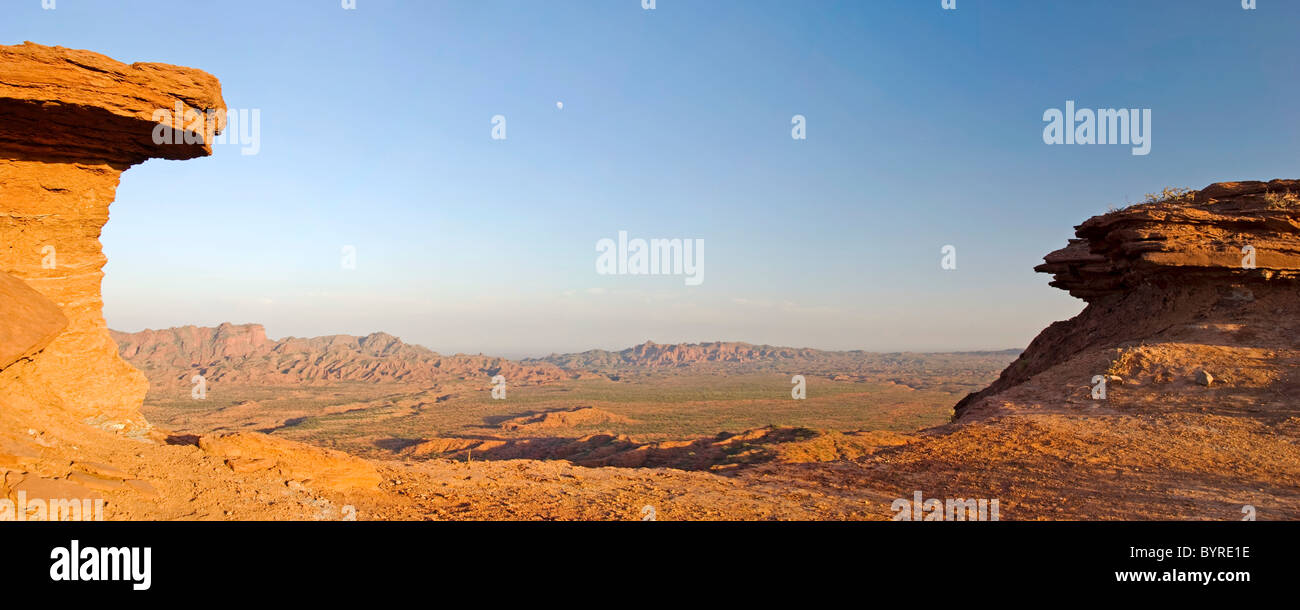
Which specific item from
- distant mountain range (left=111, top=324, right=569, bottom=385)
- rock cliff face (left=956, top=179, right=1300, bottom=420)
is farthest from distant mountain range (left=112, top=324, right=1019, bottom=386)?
rock cliff face (left=956, top=179, right=1300, bottom=420)

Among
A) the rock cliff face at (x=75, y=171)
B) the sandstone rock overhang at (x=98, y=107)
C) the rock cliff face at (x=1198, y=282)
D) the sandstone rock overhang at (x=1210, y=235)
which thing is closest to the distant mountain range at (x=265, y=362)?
the rock cliff face at (x=75, y=171)

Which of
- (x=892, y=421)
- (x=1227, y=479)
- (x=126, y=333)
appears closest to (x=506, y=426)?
(x=892, y=421)

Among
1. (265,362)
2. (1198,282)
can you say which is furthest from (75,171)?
(265,362)

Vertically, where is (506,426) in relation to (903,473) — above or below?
below

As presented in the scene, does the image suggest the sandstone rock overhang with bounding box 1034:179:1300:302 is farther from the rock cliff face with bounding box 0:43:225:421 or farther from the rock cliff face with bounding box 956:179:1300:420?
the rock cliff face with bounding box 0:43:225:421

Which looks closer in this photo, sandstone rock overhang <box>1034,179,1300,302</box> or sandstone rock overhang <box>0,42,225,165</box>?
sandstone rock overhang <box>0,42,225,165</box>

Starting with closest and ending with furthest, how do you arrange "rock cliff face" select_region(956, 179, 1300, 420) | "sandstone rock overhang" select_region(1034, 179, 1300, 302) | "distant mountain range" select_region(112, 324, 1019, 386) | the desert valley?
the desert valley → "rock cliff face" select_region(956, 179, 1300, 420) → "sandstone rock overhang" select_region(1034, 179, 1300, 302) → "distant mountain range" select_region(112, 324, 1019, 386)
